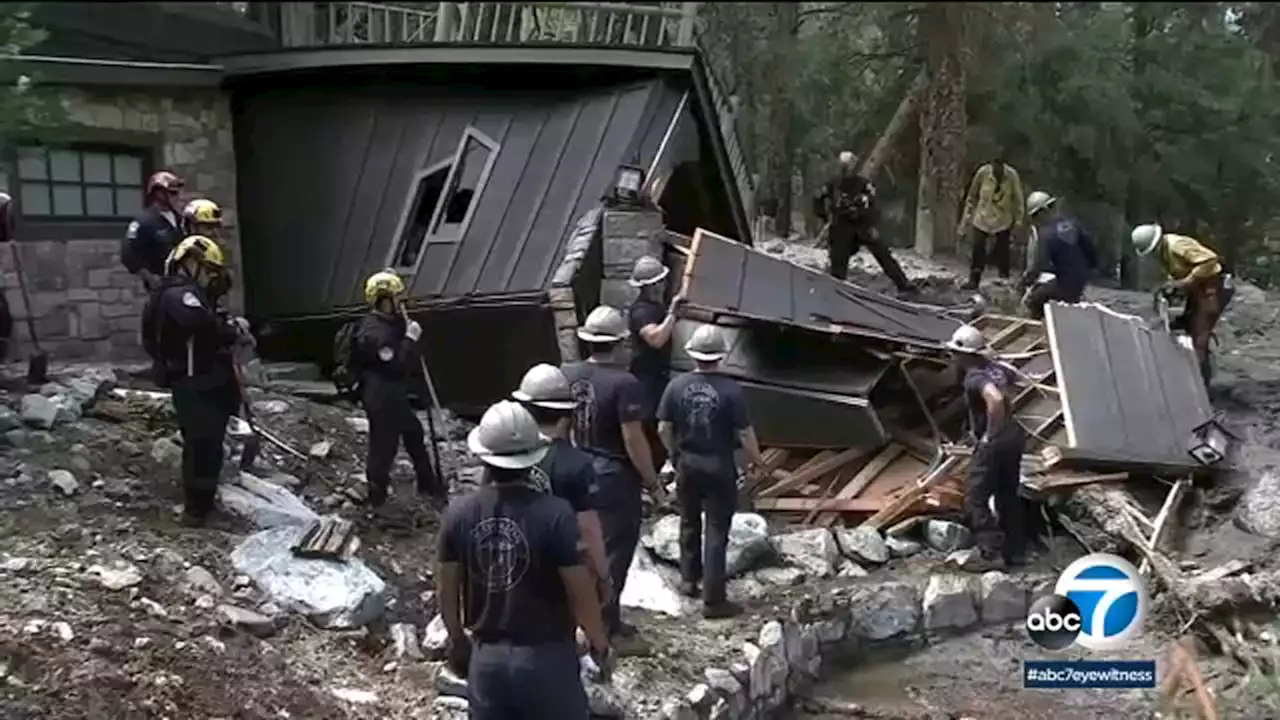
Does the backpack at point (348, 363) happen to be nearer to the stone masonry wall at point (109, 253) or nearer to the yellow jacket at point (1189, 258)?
the stone masonry wall at point (109, 253)

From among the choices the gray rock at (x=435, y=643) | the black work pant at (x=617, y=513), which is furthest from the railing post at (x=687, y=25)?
the gray rock at (x=435, y=643)

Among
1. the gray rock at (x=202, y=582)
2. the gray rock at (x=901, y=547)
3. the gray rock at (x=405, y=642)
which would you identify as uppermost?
the gray rock at (x=202, y=582)

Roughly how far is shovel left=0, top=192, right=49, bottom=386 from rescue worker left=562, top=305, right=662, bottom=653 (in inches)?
141

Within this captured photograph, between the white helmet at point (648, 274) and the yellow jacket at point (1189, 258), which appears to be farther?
the yellow jacket at point (1189, 258)

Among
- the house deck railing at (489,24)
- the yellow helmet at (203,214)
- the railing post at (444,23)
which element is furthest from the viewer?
the railing post at (444,23)

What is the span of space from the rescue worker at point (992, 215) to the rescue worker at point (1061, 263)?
1.27m

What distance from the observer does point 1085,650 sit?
6.05 meters

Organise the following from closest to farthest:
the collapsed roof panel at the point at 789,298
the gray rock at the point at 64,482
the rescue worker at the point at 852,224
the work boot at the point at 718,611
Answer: the gray rock at the point at 64,482, the work boot at the point at 718,611, the collapsed roof panel at the point at 789,298, the rescue worker at the point at 852,224

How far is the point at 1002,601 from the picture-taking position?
6.68 meters

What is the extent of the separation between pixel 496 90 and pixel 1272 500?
5.61 metres

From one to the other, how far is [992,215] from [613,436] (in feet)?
19.9

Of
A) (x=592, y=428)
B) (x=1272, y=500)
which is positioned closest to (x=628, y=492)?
(x=592, y=428)

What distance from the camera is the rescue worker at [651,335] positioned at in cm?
693

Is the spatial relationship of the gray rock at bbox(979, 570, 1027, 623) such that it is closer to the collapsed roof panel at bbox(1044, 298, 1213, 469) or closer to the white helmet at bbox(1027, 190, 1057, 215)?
the collapsed roof panel at bbox(1044, 298, 1213, 469)
